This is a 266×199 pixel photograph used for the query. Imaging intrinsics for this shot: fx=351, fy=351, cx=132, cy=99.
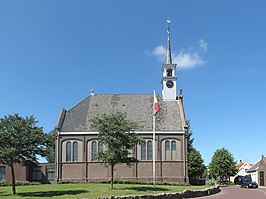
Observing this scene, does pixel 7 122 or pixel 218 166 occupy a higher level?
pixel 7 122

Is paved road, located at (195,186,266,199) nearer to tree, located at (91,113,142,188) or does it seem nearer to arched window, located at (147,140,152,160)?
tree, located at (91,113,142,188)

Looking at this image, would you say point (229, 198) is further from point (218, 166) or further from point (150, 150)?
point (218, 166)

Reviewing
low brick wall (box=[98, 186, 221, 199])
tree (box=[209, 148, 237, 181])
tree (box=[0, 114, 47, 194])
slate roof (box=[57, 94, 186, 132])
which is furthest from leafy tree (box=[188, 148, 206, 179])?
tree (box=[0, 114, 47, 194])

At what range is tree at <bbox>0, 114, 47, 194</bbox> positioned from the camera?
31.1 m

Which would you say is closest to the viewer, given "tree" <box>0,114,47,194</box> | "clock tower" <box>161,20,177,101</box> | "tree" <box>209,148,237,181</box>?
"tree" <box>0,114,47,194</box>

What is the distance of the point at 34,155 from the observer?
3253 cm

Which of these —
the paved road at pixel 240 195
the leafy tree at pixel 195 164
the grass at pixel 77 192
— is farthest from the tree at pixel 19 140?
the leafy tree at pixel 195 164

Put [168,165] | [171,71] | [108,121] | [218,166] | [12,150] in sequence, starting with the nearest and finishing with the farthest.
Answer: [12,150] < [108,121] < [168,165] < [171,71] < [218,166]

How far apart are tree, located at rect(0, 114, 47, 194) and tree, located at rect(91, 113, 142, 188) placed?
6.45m

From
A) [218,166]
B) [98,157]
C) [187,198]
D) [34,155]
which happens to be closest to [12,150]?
[34,155]

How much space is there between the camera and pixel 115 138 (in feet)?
118

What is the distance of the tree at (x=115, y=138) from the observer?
35969mm

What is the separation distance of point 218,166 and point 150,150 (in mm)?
24035

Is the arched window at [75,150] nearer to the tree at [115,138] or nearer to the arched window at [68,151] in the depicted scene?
the arched window at [68,151]
